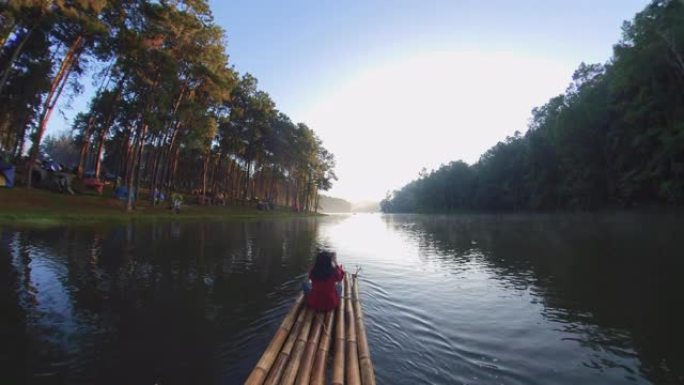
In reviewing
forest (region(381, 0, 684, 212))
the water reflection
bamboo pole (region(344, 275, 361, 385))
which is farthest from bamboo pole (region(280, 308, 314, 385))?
forest (region(381, 0, 684, 212))

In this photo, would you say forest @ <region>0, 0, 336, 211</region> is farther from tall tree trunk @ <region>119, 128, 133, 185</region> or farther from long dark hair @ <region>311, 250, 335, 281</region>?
long dark hair @ <region>311, 250, 335, 281</region>

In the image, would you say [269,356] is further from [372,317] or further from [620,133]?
[620,133]

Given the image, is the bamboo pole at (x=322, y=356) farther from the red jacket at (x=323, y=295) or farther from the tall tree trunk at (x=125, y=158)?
the tall tree trunk at (x=125, y=158)

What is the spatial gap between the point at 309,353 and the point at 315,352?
6.8 inches

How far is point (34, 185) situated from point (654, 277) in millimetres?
56810

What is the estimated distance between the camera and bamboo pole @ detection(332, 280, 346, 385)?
16.8 feet

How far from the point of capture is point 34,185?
134ft

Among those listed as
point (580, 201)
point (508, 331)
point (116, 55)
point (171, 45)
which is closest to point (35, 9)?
point (116, 55)

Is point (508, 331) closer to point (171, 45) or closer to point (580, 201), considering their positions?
point (171, 45)

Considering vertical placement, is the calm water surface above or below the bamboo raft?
below

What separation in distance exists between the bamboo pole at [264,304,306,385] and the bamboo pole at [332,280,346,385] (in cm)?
82

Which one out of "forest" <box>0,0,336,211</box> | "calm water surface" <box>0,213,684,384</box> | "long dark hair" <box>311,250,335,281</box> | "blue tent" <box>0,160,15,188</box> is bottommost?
"calm water surface" <box>0,213,684,384</box>

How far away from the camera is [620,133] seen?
194ft

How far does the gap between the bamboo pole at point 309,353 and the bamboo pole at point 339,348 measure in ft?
1.27
